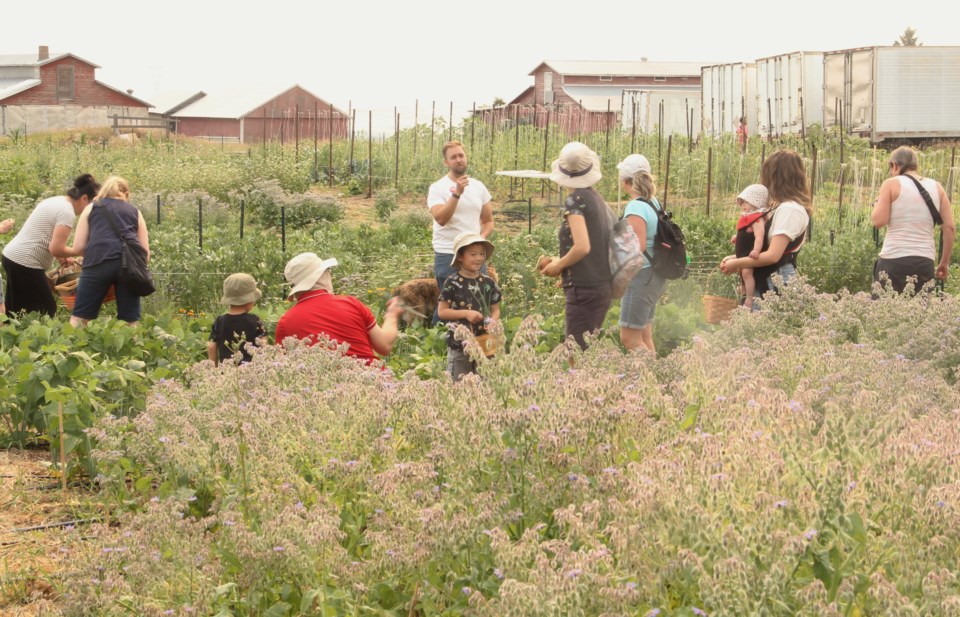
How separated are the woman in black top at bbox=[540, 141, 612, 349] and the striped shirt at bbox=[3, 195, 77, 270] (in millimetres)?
3720

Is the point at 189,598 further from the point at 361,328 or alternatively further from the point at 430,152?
the point at 430,152

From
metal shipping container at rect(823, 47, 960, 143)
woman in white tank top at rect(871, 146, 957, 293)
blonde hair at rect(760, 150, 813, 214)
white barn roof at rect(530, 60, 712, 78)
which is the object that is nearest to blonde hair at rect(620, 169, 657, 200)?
blonde hair at rect(760, 150, 813, 214)

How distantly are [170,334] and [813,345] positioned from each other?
4.01 m

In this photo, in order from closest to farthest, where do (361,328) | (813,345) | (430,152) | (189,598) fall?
(189,598), (813,345), (361,328), (430,152)

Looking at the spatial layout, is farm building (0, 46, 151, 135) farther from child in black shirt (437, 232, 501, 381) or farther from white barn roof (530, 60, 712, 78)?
child in black shirt (437, 232, 501, 381)

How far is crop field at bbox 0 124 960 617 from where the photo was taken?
250cm

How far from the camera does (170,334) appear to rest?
22.7 ft

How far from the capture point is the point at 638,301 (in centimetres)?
668

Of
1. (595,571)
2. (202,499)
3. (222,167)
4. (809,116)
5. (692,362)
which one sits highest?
(809,116)

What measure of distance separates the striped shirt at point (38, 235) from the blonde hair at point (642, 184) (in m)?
3.99

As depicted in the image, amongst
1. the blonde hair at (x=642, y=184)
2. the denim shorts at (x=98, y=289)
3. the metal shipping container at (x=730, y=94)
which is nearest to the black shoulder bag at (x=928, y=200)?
the blonde hair at (x=642, y=184)

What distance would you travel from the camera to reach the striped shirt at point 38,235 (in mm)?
8023

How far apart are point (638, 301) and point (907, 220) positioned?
2151mm

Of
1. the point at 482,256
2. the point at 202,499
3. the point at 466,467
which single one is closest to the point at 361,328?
the point at 482,256
